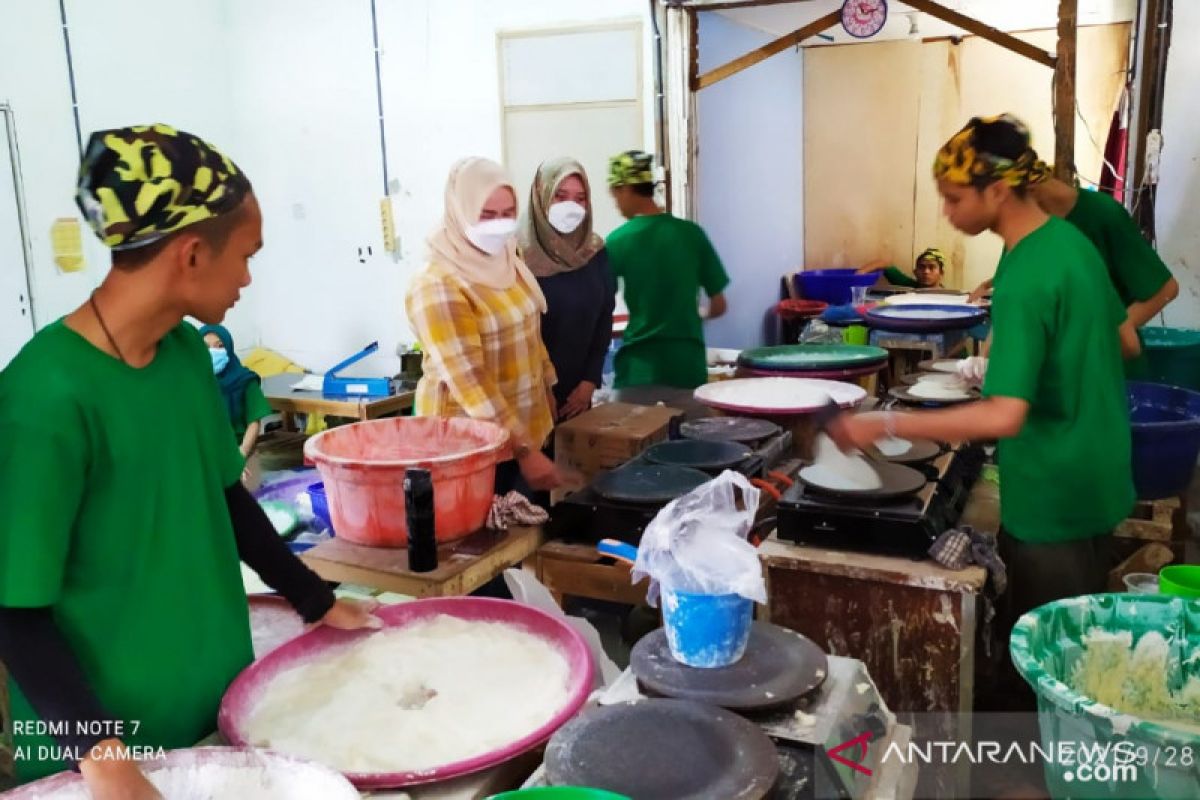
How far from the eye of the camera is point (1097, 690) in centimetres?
189

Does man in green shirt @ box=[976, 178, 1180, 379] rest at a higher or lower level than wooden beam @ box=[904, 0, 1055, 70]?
lower

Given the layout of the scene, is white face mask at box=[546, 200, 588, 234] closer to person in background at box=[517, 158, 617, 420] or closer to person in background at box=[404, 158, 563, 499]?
person in background at box=[517, 158, 617, 420]

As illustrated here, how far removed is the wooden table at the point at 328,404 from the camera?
216 inches

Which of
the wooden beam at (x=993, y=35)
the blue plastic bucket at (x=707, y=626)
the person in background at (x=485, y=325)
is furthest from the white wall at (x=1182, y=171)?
the blue plastic bucket at (x=707, y=626)

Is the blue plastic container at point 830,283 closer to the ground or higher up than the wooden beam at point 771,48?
closer to the ground

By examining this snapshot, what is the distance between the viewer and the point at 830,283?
762 cm

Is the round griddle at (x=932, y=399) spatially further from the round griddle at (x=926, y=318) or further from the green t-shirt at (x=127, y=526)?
the green t-shirt at (x=127, y=526)

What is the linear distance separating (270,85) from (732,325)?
11.9 ft

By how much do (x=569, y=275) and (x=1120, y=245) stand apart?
1.89 meters

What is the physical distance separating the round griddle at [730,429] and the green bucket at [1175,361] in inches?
81.6

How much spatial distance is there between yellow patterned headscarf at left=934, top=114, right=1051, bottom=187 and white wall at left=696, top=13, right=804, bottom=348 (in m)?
3.50

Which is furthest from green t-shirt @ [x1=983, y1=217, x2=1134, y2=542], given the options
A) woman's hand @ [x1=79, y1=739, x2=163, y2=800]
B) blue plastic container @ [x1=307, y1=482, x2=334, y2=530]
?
blue plastic container @ [x1=307, y1=482, x2=334, y2=530]

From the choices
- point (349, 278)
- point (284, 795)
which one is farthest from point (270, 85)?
point (284, 795)

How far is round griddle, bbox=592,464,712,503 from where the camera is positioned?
2.20m
